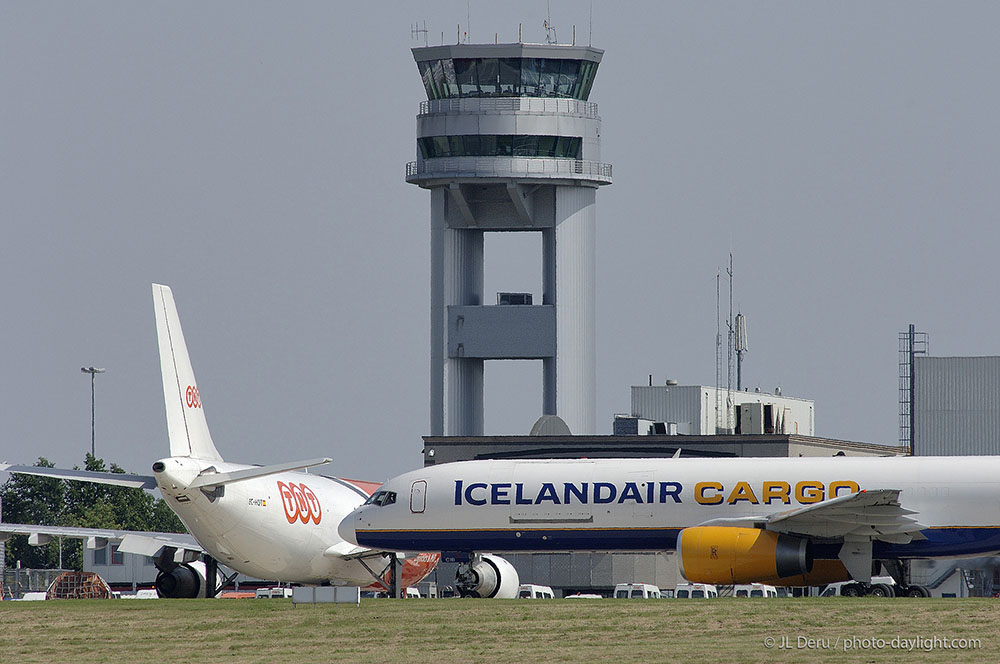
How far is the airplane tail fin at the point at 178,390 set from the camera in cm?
4544

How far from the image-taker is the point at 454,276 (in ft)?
319

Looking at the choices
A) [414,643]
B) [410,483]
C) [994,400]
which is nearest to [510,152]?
[994,400]

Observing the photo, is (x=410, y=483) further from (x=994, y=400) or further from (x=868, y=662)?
(x=994, y=400)

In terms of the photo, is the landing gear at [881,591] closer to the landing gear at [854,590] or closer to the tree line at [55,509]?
the landing gear at [854,590]

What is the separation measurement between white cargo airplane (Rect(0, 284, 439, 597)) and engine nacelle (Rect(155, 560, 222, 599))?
1.0 inches

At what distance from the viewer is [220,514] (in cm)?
4478

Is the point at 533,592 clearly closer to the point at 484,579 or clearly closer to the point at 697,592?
the point at 697,592

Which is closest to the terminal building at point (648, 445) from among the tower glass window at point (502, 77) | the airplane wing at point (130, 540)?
the airplane wing at point (130, 540)

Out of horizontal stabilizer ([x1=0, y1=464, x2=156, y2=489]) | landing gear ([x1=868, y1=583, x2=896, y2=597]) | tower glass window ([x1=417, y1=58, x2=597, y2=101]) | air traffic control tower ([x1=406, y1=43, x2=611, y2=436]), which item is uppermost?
tower glass window ([x1=417, y1=58, x2=597, y2=101])

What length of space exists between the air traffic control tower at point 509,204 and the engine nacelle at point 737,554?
51165 mm

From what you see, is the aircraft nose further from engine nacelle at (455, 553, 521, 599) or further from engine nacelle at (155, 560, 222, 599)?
engine nacelle at (155, 560, 222, 599)

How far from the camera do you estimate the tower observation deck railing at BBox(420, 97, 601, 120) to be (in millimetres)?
96250

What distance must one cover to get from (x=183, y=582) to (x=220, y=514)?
270 inches

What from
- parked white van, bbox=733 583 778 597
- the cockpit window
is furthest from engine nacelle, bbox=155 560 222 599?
parked white van, bbox=733 583 778 597
